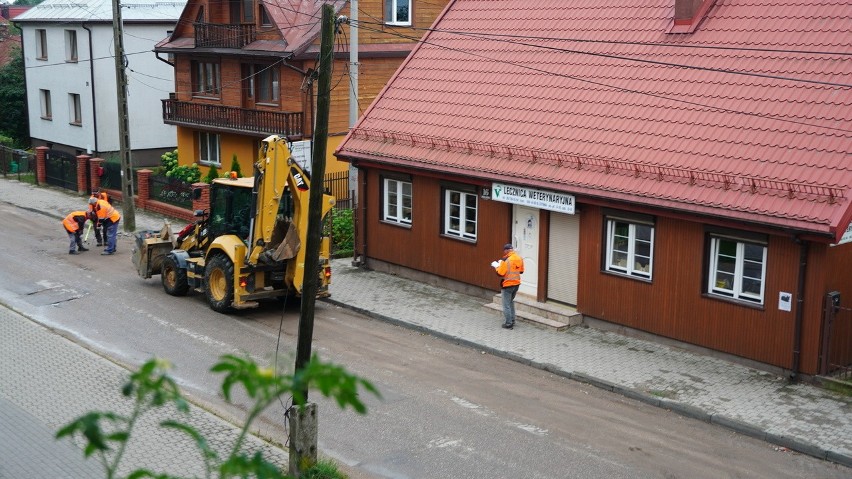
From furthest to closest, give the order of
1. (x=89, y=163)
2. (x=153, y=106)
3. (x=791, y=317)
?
1. (x=153, y=106)
2. (x=89, y=163)
3. (x=791, y=317)

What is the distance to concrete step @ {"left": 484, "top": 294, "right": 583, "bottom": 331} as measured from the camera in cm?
1859

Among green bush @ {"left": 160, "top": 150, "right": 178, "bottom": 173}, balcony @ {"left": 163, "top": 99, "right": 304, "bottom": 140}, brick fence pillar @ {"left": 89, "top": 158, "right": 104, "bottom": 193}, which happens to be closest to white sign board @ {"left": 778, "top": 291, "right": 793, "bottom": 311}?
balcony @ {"left": 163, "top": 99, "right": 304, "bottom": 140}

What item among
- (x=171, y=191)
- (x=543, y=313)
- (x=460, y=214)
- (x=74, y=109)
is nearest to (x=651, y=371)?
(x=543, y=313)

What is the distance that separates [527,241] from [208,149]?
62.6 feet

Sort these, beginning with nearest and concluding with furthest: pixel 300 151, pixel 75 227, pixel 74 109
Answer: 1. pixel 300 151
2. pixel 75 227
3. pixel 74 109

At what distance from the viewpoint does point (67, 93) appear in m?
41.0

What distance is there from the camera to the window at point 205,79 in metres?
35.0

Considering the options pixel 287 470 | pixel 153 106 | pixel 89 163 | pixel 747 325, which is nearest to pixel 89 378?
pixel 287 470

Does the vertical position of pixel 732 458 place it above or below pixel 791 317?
below

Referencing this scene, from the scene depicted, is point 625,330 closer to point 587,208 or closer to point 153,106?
point 587,208

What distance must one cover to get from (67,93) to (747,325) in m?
32.6

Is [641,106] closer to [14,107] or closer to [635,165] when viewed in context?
[635,165]

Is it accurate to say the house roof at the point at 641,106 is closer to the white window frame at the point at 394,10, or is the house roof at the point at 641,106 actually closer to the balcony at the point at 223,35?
the white window frame at the point at 394,10

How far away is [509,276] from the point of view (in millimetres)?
18094
